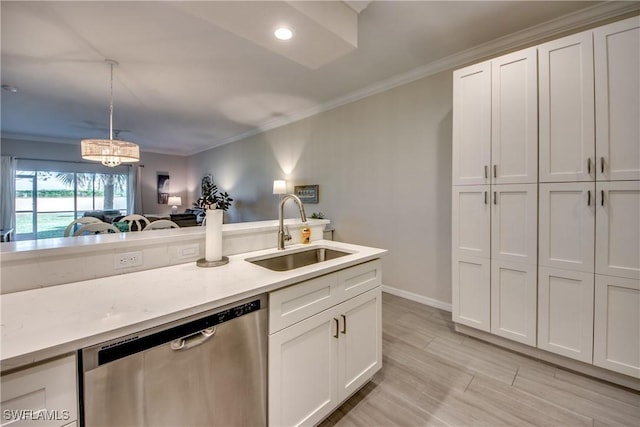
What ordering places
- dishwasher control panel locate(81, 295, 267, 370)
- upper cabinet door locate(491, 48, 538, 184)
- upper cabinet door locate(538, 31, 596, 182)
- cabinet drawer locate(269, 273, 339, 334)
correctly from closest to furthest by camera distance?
dishwasher control panel locate(81, 295, 267, 370), cabinet drawer locate(269, 273, 339, 334), upper cabinet door locate(538, 31, 596, 182), upper cabinet door locate(491, 48, 538, 184)

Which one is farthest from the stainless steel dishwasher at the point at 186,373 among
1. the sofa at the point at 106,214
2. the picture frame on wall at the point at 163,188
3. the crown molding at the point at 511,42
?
the picture frame on wall at the point at 163,188

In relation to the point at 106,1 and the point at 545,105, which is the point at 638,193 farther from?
the point at 106,1

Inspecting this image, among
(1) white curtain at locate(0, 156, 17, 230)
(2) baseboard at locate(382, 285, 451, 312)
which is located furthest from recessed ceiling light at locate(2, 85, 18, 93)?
(2) baseboard at locate(382, 285, 451, 312)

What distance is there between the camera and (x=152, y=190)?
7.90 metres

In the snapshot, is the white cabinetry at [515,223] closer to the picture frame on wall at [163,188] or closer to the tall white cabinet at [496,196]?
the tall white cabinet at [496,196]

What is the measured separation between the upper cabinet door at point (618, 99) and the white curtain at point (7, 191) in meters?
9.31

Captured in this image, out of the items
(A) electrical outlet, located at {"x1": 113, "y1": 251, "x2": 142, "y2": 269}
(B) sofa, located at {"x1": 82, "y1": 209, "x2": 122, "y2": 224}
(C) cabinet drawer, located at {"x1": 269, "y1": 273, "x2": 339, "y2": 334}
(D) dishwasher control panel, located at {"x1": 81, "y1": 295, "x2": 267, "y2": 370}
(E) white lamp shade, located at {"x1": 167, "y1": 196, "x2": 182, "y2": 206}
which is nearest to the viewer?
(D) dishwasher control panel, located at {"x1": 81, "y1": 295, "x2": 267, "y2": 370}

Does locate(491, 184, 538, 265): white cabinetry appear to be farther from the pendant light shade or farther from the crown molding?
the pendant light shade

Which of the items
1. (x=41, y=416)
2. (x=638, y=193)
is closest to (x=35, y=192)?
(x=41, y=416)

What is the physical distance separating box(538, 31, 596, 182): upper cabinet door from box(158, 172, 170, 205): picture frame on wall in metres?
8.93

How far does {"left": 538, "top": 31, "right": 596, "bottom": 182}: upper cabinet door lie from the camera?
5.89ft

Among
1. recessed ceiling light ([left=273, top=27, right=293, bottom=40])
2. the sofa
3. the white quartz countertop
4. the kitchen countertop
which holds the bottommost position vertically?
the white quartz countertop

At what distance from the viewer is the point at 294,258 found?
6.21 ft

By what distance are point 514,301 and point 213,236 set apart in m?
2.30
